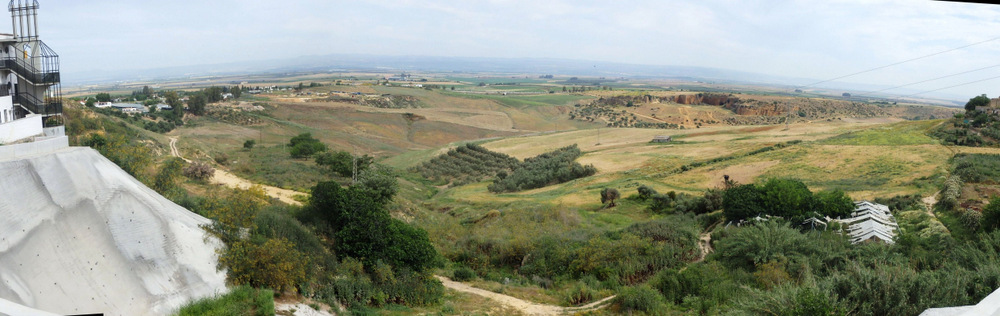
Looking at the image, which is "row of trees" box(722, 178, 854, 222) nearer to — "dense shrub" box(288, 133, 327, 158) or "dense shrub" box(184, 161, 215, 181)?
"dense shrub" box(184, 161, 215, 181)

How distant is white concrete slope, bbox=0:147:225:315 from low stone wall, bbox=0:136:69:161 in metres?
0.23

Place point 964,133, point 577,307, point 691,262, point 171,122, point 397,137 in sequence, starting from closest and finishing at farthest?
point 577,307 < point 691,262 < point 964,133 < point 171,122 < point 397,137

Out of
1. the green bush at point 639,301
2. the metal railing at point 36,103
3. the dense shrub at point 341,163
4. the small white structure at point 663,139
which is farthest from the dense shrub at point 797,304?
the small white structure at point 663,139

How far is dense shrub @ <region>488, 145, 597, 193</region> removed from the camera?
3981 cm

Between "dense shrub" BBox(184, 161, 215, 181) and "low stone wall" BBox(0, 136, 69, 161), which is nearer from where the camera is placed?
"low stone wall" BBox(0, 136, 69, 161)

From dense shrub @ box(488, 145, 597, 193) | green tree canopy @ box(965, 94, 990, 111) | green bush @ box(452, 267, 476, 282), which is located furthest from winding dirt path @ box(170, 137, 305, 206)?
green tree canopy @ box(965, 94, 990, 111)

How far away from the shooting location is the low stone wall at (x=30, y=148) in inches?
379

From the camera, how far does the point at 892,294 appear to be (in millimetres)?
7648

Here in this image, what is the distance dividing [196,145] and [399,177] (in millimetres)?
13760

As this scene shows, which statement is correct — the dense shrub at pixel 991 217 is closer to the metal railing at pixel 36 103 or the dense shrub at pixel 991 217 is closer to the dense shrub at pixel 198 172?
the metal railing at pixel 36 103

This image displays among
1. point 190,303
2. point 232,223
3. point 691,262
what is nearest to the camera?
point 190,303

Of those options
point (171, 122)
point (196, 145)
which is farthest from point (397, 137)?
point (196, 145)

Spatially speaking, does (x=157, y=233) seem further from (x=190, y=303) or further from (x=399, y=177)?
(x=399, y=177)

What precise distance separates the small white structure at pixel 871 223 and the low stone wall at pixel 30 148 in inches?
827
